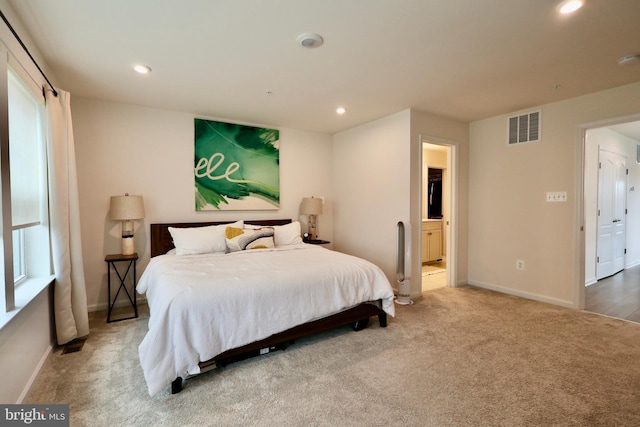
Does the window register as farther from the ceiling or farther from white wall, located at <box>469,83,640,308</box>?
white wall, located at <box>469,83,640,308</box>

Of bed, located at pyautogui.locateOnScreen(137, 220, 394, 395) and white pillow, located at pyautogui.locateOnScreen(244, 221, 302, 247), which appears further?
white pillow, located at pyautogui.locateOnScreen(244, 221, 302, 247)

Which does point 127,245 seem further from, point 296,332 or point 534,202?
point 534,202

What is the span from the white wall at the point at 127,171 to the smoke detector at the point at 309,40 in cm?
239

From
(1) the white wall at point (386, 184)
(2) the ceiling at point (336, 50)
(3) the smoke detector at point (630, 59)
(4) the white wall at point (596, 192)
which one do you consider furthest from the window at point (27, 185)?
(4) the white wall at point (596, 192)

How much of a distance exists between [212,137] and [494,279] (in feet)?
14.8

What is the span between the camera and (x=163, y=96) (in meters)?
3.33

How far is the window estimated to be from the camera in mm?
2023

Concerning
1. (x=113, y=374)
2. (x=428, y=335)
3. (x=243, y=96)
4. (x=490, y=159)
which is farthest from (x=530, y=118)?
(x=113, y=374)

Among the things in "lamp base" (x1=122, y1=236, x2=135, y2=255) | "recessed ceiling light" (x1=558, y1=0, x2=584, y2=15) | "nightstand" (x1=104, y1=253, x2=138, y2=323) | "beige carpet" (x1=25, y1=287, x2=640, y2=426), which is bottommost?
"beige carpet" (x1=25, y1=287, x2=640, y2=426)

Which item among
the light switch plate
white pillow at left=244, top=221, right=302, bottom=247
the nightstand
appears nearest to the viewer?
the nightstand

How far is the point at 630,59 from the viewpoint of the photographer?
2.44 m

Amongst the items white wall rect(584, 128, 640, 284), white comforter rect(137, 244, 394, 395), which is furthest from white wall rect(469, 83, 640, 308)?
white comforter rect(137, 244, 394, 395)

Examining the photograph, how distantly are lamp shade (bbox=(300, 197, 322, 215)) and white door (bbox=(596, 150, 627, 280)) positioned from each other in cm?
436

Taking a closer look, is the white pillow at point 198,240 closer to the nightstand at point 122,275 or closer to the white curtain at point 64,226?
the nightstand at point 122,275
